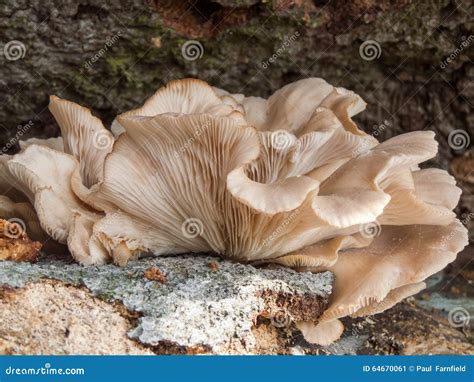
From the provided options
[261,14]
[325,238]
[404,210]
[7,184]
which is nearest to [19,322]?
[7,184]

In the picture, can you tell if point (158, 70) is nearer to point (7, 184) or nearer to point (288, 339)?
point (7, 184)

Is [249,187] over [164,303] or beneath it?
over

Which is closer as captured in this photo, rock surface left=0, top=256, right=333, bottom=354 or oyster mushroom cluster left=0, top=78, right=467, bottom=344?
rock surface left=0, top=256, right=333, bottom=354

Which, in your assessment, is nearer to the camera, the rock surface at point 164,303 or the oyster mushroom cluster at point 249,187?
the rock surface at point 164,303

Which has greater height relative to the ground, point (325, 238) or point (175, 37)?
point (175, 37)
